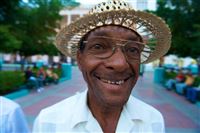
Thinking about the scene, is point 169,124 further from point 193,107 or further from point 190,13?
point 190,13

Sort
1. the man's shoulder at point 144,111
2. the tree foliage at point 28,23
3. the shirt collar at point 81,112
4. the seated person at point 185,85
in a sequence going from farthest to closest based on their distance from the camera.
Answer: the seated person at point 185,85 < the tree foliage at point 28,23 < the man's shoulder at point 144,111 < the shirt collar at point 81,112

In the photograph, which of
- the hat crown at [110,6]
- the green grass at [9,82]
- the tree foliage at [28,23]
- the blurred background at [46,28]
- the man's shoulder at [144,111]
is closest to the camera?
the hat crown at [110,6]

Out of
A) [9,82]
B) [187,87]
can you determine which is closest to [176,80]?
[187,87]

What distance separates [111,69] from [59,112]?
1.29 feet

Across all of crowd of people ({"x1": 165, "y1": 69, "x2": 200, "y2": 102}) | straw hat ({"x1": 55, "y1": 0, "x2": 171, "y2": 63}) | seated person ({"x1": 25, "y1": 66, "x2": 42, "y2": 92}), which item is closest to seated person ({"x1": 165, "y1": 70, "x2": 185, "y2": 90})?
crowd of people ({"x1": 165, "y1": 69, "x2": 200, "y2": 102})

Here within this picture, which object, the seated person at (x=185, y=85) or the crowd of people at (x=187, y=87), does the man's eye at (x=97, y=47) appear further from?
the seated person at (x=185, y=85)

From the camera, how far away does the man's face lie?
1.51 m

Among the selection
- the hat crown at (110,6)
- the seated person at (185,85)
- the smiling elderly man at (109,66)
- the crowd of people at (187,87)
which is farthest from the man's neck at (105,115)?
the seated person at (185,85)

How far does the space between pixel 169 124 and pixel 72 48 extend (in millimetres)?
Result: 7396

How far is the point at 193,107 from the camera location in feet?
40.4

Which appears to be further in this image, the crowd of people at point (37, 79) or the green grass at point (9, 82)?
the crowd of people at point (37, 79)

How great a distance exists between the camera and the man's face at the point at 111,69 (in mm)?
1515

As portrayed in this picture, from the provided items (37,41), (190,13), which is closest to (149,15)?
(190,13)

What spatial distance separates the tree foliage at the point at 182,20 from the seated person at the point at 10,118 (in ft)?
38.5
